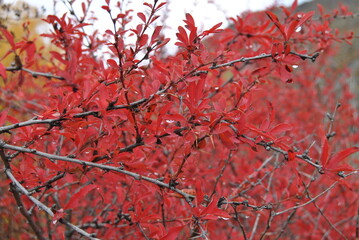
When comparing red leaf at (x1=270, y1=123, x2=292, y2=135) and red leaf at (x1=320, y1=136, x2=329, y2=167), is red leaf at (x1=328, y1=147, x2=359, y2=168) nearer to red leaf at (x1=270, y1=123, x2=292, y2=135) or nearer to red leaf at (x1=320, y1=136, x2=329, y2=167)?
red leaf at (x1=320, y1=136, x2=329, y2=167)

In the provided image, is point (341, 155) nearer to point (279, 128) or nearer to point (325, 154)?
point (325, 154)

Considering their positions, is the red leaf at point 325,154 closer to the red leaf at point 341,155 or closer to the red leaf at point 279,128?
the red leaf at point 341,155

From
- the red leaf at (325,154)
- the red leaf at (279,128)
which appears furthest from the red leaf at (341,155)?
the red leaf at (279,128)

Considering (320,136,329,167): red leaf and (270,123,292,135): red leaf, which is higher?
(270,123,292,135): red leaf

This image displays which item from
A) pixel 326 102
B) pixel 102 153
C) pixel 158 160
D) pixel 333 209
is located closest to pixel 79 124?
pixel 102 153

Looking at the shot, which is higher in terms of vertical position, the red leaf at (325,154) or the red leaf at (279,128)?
the red leaf at (279,128)

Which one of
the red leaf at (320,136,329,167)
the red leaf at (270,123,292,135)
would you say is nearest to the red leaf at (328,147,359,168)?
the red leaf at (320,136,329,167)

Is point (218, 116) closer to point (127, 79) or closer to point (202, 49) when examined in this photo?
point (202, 49)

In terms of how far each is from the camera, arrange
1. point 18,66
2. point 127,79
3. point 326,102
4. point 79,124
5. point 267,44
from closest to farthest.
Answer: point 79,124 → point 127,79 → point 18,66 → point 267,44 → point 326,102

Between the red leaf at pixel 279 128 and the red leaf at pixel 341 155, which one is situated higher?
the red leaf at pixel 279 128

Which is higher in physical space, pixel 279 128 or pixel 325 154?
pixel 279 128

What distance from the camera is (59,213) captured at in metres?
1.18

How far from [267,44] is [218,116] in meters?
1.02

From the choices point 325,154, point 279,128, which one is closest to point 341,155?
point 325,154
